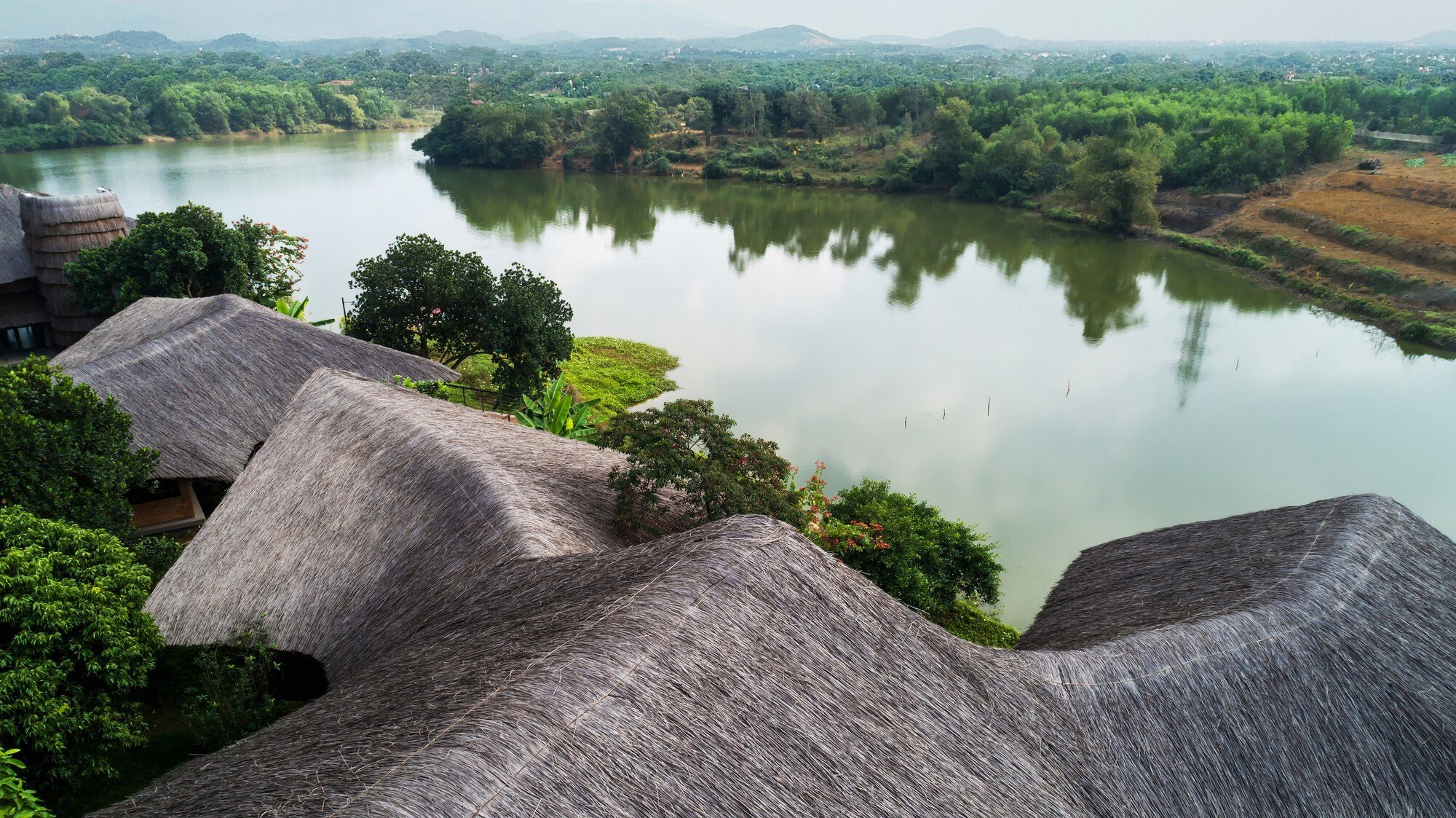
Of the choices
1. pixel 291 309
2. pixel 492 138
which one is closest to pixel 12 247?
pixel 291 309

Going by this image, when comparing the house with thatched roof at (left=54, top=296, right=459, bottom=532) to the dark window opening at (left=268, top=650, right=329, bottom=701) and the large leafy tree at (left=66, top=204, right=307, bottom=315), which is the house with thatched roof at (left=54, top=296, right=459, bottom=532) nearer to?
the large leafy tree at (left=66, top=204, right=307, bottom=315)

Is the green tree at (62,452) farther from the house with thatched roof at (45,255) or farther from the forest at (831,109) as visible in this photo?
the forest at (831,109)

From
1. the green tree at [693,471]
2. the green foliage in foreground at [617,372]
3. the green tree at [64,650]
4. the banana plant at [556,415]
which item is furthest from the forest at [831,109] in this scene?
the green tree at [64,650]

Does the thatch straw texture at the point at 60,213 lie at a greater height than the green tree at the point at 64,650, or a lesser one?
greater

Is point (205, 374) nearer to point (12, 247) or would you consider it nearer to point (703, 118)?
point (12, 247)

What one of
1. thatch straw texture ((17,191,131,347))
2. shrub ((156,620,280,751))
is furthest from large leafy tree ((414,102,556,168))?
shrub ((156,620,280,751))

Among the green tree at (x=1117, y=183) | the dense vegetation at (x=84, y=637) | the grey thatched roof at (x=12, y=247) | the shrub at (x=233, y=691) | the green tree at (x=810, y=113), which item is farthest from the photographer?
the green tree at (x=810, y=113)

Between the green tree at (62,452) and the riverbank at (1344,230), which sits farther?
the riverbank at (1344,230)

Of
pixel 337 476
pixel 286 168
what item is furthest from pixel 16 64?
pixel 337 476
